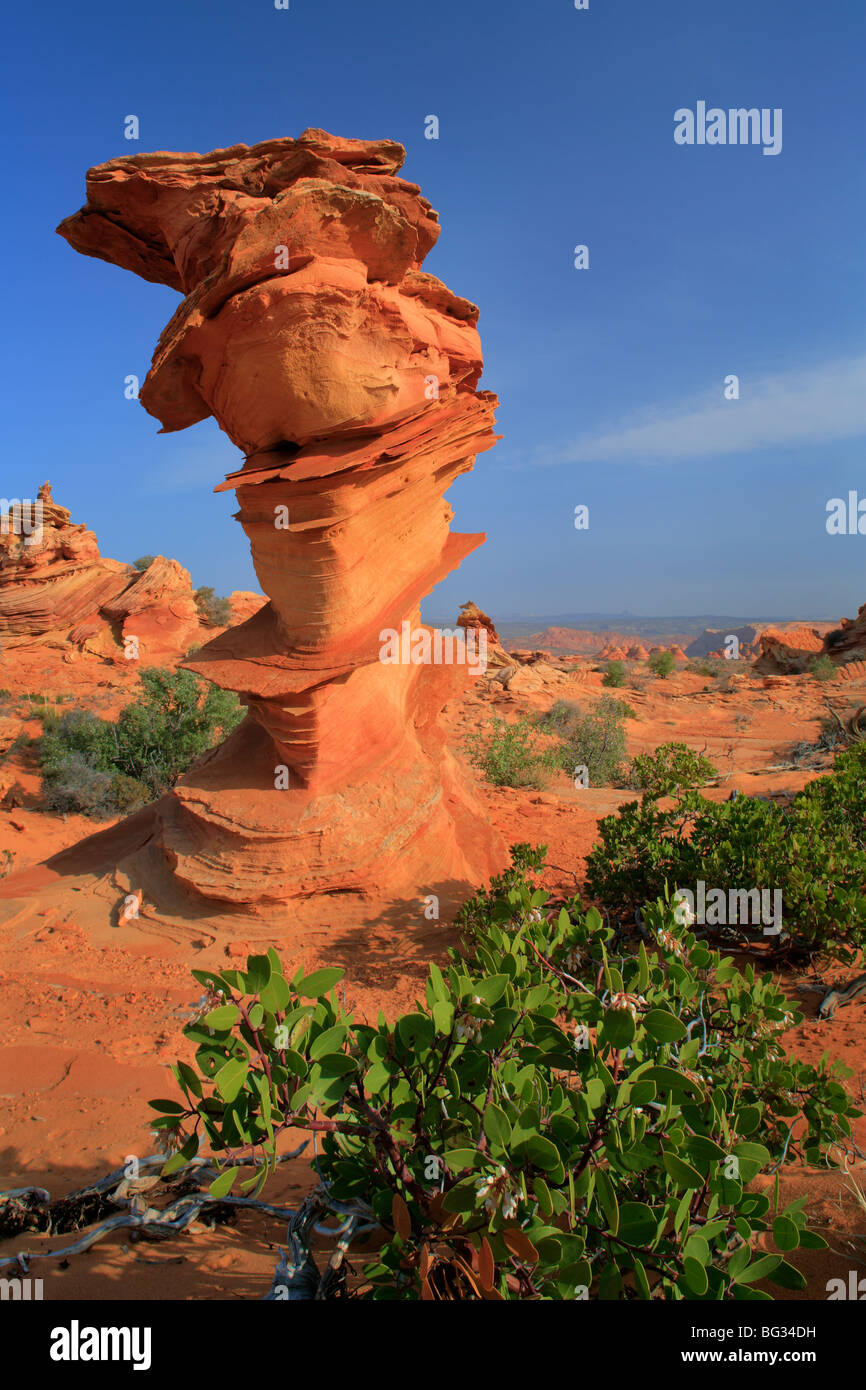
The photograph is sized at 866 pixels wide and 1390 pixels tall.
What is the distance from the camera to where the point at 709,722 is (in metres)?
17.2

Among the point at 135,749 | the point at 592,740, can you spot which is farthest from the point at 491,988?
the point at 592,740

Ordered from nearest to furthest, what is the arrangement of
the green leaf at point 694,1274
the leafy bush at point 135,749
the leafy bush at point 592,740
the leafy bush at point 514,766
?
the green leaf at point 694,1274 < the leafy bush at point 135,749 < the leafy bush at point 514,766 < the leafy bush at point 592,740

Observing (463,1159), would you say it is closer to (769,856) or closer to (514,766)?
(769,856)

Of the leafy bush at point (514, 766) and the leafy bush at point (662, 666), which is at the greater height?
→ the leafy bush at point (662, 666)

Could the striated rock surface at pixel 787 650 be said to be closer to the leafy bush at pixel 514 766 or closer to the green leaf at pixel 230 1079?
the leafy bush at pixel 514 766

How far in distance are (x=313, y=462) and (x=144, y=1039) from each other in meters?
3.93

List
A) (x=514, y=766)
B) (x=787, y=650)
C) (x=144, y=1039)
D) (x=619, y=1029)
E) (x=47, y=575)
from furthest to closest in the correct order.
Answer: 1. (x=787, y=650)
2. (x=47, y=575)
3. (x=514, y=766)
4. (x=144, y=1039)
5. (x=619, y=1029)

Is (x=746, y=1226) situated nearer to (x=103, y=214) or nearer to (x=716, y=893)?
(x=716, y=893)

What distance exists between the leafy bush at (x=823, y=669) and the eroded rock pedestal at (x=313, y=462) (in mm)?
19749

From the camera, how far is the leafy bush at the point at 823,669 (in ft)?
72.3

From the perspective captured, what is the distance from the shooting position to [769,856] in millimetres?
4223

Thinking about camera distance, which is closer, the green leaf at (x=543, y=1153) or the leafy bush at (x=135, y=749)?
the green leaf at (x=543, y=1153)

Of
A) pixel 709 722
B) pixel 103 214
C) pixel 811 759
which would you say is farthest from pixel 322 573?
pixel 709 722

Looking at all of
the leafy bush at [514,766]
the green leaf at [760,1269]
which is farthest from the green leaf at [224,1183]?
the leafy bush at [514,766]
